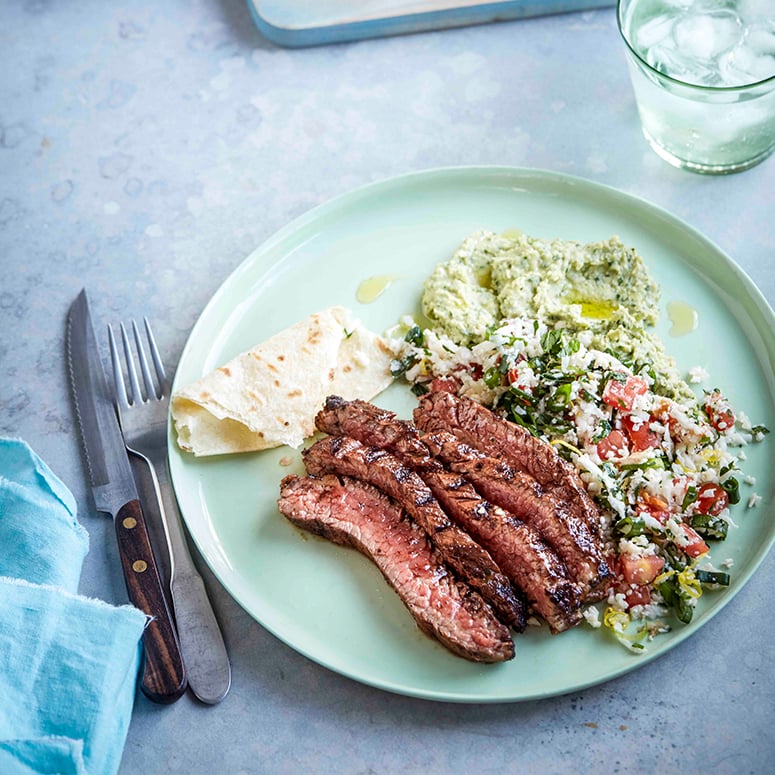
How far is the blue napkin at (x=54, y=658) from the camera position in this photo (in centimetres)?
345

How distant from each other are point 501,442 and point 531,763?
1.31 metres

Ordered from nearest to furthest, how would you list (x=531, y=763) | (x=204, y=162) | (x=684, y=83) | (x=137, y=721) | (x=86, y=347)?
(x=531, y=763)
(x=137, y=721)
(x=684, y=83)
(x=86, y=347)
(x=204, y=162)

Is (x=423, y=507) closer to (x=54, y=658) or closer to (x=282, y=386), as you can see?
(x=282, y=386)

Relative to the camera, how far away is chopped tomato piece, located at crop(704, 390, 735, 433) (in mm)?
4152

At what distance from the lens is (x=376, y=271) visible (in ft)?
16.2

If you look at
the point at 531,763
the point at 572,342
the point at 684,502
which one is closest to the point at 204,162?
the point at 572,342

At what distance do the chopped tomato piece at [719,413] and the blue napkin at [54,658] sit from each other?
2.57m

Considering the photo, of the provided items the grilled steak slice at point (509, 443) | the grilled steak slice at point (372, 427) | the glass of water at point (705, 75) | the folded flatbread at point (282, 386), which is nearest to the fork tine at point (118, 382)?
the folded flatbread at point (282, 386)

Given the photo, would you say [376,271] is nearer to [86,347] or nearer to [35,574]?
A: [86,347]

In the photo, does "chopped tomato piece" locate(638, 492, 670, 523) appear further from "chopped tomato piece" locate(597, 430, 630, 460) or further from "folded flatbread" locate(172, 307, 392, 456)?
"folded flatbread" locate(172, 307, 392, 456)

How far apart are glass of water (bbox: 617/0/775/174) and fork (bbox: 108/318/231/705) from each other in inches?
116

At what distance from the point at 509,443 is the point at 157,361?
6.02 feet

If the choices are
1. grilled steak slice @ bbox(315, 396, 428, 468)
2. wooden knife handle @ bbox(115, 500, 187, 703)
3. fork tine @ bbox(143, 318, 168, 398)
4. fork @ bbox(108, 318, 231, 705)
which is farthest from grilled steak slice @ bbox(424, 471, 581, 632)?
fork tine @ bbox(143, 318, 168, 398)

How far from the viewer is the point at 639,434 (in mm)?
4078
